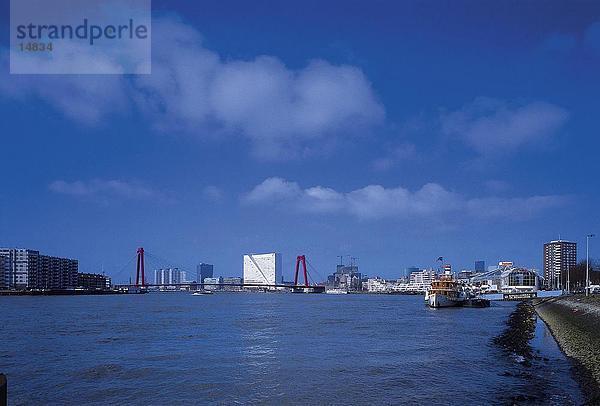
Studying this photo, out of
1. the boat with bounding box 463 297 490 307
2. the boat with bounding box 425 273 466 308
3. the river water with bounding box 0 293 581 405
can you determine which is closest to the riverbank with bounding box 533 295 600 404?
the river water with bounding box 0 293 581 405

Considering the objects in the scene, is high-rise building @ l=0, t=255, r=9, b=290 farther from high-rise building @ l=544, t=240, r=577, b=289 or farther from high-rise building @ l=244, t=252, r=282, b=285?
high-rise building @ l=544, t=240, r=577, b=289

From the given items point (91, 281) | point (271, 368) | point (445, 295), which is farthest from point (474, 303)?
point (91, 281)

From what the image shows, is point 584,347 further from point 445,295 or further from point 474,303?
point 474,303

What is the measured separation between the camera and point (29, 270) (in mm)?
139875

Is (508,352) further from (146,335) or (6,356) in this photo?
(6,356)

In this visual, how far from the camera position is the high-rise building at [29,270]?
138 m

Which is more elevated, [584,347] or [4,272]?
[584,347]

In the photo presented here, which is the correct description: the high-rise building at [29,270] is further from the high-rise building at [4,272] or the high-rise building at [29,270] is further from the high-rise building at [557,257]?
the high-rise building at [557,257]

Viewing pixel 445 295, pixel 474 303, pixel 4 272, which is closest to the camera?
pixel 445 295

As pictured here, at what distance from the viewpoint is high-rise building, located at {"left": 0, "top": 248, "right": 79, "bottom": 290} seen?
138375mm

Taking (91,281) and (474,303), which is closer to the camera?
(474,303)

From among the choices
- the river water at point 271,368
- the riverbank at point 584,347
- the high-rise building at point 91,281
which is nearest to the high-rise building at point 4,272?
the high-rise building at point 91,281

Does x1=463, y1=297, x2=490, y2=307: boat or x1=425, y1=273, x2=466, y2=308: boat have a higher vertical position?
x1=425, y1=273, x2=466, y2=308: boat

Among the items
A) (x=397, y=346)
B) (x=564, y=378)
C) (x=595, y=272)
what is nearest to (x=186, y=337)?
(x=397, y=346)
